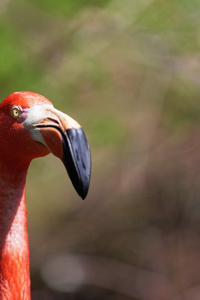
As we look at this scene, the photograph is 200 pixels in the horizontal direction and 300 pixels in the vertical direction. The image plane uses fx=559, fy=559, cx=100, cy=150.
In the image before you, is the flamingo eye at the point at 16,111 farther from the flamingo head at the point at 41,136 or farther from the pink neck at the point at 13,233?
the pink neck at the point at 13,233

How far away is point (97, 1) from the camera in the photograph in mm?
4316

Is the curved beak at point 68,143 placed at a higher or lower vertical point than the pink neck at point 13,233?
higher

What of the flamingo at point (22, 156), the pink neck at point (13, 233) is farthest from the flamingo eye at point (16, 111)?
the pink neck at point (13, 233)

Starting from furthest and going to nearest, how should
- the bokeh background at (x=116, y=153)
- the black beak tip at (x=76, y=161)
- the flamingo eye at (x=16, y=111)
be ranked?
1. the bokeh background at (x=116, y=153)
2. the flamingo eye at (x=16, y=111)
3. the black beak tip at (x=76, y=161)

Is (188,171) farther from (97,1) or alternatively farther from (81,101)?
(97,1)

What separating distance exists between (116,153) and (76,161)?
3.65 m

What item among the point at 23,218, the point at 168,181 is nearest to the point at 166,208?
the point at 168,181

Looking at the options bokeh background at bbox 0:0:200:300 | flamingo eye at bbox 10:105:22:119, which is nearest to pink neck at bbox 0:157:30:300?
flamingo eye at bbox 10:105:22:119

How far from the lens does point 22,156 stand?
5.60 ft

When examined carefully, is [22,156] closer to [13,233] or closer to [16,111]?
[16,111]

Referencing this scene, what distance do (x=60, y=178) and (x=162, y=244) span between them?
45.3 inches

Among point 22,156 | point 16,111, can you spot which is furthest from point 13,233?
point 16,111

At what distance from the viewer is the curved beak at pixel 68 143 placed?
5.12 feet

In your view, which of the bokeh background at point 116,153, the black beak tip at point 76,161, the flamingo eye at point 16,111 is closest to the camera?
the black beak tip at point 76,161
